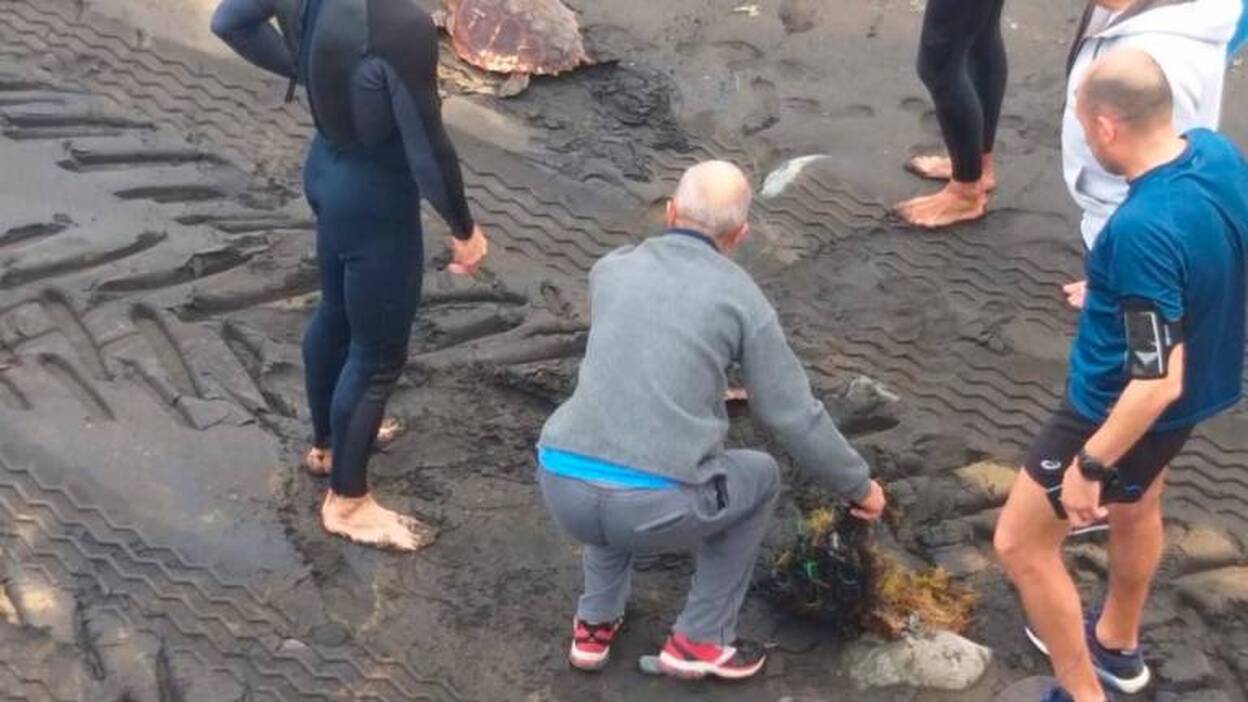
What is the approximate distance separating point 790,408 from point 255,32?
1.74 metres

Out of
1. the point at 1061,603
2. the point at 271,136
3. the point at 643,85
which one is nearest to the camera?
the point at 1061,603

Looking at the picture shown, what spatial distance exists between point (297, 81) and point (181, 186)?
2175mm

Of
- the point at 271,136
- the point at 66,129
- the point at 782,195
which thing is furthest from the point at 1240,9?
the point at 66,129

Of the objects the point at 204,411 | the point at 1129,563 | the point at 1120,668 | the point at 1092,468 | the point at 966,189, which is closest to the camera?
the point at 1092,468

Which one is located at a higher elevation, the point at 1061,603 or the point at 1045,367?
the point at 1061,603

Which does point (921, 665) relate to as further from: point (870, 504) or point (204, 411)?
point (204, 411)

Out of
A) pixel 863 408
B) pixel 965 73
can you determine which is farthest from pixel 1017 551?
pixel 965 73

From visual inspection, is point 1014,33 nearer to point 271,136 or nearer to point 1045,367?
point 1045,367

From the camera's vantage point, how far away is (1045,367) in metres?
5.64

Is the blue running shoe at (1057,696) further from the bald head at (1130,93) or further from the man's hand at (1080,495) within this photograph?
the bald head at (1130,93)

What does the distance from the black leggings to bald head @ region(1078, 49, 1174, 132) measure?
227cm

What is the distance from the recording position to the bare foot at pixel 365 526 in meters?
4.68

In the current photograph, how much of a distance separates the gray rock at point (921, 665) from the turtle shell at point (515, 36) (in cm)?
355

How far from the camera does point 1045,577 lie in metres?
3.95
